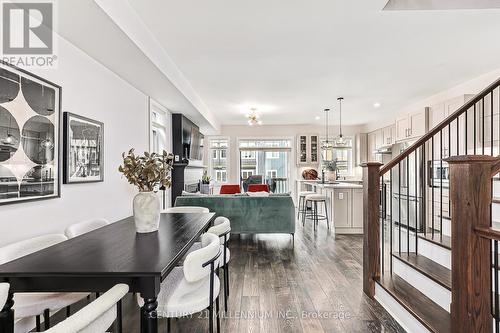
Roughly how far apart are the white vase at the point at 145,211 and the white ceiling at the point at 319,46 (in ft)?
5.56

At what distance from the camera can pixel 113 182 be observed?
3.58m

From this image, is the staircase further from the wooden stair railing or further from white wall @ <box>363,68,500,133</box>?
white wall @ <box>363,68,500,133</box>

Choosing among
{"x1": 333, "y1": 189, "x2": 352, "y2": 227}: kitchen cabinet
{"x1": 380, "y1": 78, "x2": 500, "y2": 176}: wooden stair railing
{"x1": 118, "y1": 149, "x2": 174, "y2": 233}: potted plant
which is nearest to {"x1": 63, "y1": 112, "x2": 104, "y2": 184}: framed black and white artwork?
{"x1": 118, "y1": 149, "x2": 174, "y2": 233}: potted plant

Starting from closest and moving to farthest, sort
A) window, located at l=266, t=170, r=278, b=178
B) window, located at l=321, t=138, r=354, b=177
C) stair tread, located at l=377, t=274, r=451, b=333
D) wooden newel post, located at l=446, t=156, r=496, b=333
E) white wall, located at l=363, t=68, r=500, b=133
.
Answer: wooden newel post, located at l=446, t=156, r=496, b=333, stair tread, located at l=377, t=274, r=451, b=333, white wall, located at l=363, t=68, r=500, b=133, window, located at l=321, t=138, r=354, b=177, window, located at l=266, t=170, r=278, b=178

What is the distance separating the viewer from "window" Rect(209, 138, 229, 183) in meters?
8.91

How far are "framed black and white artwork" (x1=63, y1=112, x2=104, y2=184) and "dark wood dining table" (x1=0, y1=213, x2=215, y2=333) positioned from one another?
1.21m

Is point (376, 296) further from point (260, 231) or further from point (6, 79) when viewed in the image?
point (6, 79)

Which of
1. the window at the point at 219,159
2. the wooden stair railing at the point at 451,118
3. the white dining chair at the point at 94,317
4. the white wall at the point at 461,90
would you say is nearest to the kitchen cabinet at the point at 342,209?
the white wall at the point at 461,90

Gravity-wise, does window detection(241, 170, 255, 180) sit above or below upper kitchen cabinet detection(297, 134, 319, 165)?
below

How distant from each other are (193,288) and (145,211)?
0.70 m

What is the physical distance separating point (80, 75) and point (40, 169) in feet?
3.61

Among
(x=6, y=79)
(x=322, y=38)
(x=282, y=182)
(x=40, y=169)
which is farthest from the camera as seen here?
(x=282, y=182)

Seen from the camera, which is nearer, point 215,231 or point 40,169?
point 215,231

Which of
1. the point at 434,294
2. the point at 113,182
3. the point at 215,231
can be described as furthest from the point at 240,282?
the point at 113,182
